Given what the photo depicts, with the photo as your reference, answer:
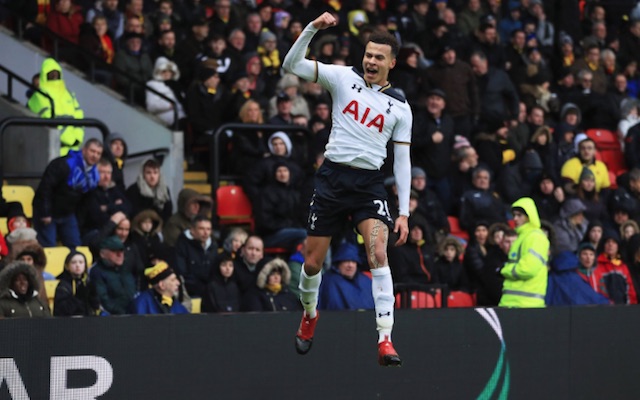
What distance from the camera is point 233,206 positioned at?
15961mm

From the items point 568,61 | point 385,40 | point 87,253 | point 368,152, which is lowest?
point 87,253

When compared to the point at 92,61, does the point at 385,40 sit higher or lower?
lower

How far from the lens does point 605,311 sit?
1318cm

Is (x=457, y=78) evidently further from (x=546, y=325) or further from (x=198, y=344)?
(x=198, y=344)

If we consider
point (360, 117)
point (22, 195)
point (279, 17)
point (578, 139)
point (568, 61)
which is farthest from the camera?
point (568, 61)

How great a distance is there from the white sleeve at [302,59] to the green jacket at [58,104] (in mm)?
6198

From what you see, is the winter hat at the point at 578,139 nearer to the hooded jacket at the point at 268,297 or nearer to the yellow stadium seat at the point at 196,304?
the hooded jacket at the point at 268,297

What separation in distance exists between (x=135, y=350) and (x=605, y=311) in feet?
14.9

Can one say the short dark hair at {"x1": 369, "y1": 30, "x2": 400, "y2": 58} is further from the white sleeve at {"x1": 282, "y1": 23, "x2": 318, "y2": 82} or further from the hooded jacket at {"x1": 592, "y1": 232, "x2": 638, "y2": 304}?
the hooded jacket at {"x1": 592, "y1": 232, "x2": 638, "y2": 304}

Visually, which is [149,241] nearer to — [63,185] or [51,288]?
[63,185]

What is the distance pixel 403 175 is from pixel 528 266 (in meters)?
4.21

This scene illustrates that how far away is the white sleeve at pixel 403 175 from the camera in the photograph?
10.2 meters

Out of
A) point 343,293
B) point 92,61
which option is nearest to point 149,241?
point 343,293

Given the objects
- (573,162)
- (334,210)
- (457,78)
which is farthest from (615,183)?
(334,210)
